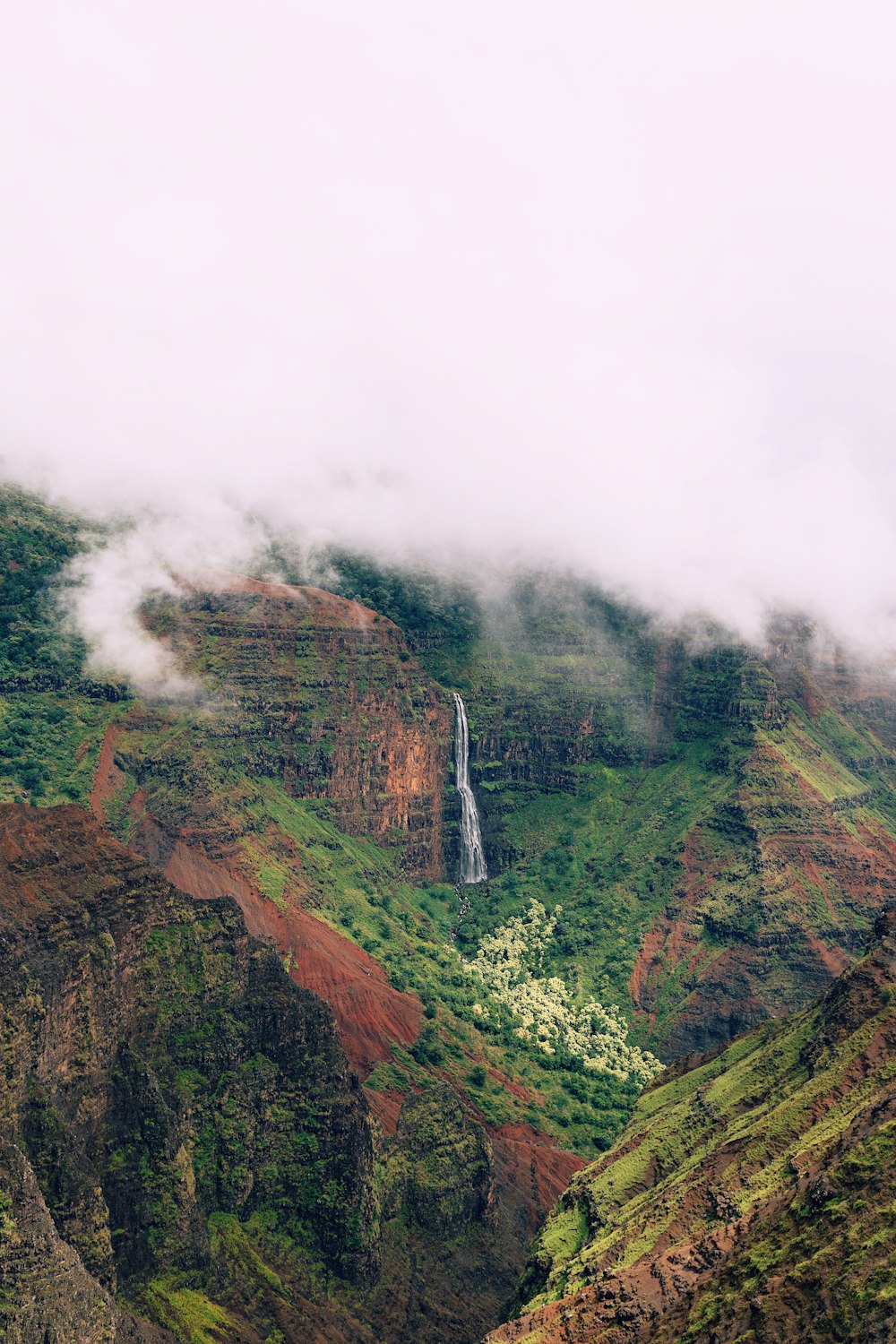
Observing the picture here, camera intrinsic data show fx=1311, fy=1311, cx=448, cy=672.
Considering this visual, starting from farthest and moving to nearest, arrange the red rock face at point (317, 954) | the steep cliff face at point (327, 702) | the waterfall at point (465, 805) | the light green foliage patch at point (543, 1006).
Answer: the waterfall at point (465, 805)
the steep cliff face at point (327, 702)
the light green foliage patch at point (543, 1006)
the red rock face at point (317, 954)

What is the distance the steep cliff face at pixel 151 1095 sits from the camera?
6819 centimetres

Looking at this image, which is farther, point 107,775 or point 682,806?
point 682,806

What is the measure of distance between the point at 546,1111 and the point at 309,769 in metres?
51.3

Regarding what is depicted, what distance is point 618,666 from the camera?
603ft

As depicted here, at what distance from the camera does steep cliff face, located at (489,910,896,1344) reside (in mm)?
47719

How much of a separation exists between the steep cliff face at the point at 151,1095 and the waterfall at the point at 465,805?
83.5 m

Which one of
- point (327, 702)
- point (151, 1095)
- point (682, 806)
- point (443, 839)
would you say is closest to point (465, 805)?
point (443, 839)

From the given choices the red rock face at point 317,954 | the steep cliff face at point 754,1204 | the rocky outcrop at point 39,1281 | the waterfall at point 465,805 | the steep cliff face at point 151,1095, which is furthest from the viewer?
the waterfall at point 465,805

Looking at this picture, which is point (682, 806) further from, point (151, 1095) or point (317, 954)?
point (151, 1095)

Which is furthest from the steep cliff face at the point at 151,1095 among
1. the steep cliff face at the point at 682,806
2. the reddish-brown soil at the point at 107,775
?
the steep cliff face at the point at 682,806

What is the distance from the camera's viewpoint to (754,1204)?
201ft

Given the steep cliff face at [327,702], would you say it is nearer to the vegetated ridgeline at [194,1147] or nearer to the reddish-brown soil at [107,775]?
the reddish-brown soil at [107,775]

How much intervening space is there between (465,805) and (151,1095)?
102 meters

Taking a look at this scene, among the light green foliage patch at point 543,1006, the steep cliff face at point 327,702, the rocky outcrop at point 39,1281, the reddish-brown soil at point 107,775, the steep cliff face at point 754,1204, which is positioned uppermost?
the steep cliff face at point 327,702
